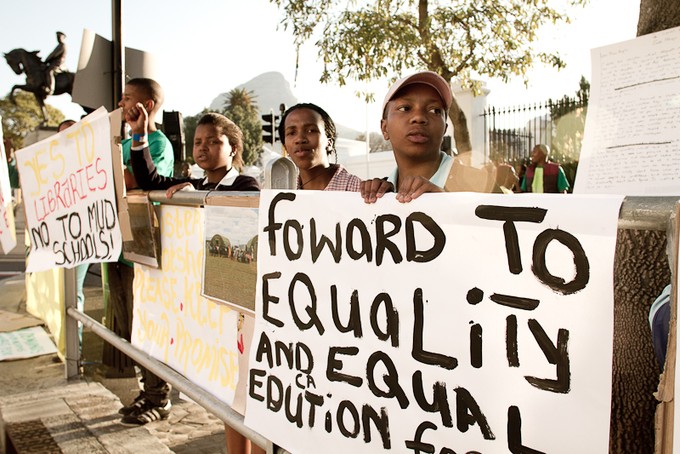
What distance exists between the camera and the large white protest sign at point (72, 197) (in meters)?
2.91

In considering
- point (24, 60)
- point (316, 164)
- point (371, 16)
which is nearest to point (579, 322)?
point (316, 164)

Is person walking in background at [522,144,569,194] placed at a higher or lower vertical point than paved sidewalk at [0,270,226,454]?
higher

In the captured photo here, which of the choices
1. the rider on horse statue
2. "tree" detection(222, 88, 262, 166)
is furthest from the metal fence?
"tree" detection(222, 88, 262, 166)

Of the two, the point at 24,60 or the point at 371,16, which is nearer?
the point at 371,16

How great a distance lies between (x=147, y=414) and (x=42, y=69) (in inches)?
510

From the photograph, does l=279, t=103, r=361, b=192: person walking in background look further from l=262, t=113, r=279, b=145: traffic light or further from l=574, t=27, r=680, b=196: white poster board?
l=262, t=113, r=279, b=145: traffic light

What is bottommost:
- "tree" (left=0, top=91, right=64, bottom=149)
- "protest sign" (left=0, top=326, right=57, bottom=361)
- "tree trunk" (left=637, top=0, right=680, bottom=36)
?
"protest sign" (left=0, top=326, right=57, bottom=361)

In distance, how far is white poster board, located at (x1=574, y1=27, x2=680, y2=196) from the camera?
58.8 inches

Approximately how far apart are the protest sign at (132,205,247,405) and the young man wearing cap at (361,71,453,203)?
83 cm

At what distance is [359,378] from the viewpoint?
58.5 inches

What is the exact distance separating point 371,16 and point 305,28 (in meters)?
1.23

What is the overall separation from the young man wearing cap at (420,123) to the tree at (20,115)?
135ft

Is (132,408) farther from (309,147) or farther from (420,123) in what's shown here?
(420,123)

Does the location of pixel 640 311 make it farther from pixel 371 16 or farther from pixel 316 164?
pixel 371 16
